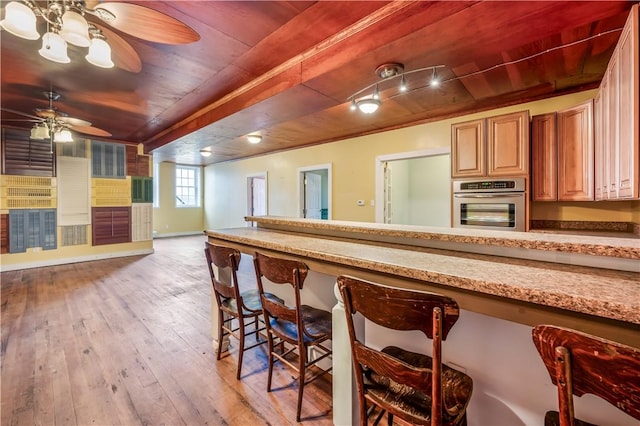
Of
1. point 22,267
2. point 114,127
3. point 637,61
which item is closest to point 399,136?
point 637,61

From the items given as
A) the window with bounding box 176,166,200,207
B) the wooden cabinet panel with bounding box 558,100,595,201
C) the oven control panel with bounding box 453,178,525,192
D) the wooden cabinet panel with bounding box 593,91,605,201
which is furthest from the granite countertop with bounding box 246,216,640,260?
the window with bounding box 176,166,200,207

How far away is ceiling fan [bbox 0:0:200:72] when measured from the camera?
1.43 meters

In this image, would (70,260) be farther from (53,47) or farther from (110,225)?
(53,47)

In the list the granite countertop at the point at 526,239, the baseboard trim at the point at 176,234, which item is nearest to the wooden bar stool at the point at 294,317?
the granite countertop at the point at 526,239

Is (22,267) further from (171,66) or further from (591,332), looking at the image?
(591,332)

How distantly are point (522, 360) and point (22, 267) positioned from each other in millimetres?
7449

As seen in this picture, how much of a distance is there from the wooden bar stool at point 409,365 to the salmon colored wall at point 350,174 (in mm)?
3181

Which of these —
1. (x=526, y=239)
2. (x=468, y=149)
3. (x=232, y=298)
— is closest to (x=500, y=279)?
(x=526, y=239)

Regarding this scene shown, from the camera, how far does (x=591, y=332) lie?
0.82 metres

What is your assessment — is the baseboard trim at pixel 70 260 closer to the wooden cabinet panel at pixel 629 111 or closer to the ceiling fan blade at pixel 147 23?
the ceiling fan blade at pixel 147 23

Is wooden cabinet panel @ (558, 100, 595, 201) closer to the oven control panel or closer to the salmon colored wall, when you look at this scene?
the oven control panel

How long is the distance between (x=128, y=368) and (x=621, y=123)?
3936mm

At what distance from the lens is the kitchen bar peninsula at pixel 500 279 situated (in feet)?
2.76

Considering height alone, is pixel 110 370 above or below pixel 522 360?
below
